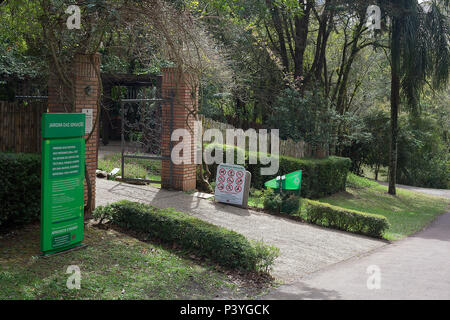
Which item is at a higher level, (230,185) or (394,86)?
(394,86)

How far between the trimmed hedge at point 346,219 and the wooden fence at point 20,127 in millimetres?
6192

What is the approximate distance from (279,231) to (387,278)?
318 centimetres

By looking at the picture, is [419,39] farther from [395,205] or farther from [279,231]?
[279,231]

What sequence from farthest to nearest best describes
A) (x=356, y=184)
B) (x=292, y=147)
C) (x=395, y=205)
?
(x=356, y=184)
(x=395, y=205)
(x=292, y=147)

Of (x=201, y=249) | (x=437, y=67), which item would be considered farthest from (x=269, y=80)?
(x=201, y=249)

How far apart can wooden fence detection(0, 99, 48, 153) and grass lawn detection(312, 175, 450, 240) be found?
7.71m

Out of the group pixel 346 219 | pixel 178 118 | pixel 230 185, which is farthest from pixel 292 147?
pixel 346 219

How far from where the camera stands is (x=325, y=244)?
8969 millimetres

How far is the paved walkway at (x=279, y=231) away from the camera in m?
7.59

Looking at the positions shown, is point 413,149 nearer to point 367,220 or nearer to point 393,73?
point 393,73

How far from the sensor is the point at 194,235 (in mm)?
7133

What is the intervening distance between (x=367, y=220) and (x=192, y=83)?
537 cm

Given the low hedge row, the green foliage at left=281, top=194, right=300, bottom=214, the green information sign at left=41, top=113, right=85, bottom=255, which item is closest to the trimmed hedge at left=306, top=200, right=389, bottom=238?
the green foliage at left=281, top=194, right=300, bottom=214

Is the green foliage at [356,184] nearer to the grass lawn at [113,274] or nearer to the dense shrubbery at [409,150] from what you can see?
the dense shrubbery at [409,150]
